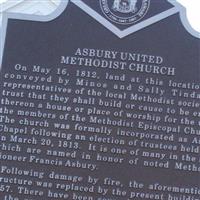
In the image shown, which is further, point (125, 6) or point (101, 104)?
point (125, 6)

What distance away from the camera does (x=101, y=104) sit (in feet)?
18.8

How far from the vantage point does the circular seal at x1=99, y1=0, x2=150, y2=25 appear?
594cm

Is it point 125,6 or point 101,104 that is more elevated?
point 125,6

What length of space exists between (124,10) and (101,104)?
1.04 meters

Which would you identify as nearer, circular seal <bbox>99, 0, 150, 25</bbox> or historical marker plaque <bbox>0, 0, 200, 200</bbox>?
historical marker plaque <bbox>0, 0, 200, 200</bbox>

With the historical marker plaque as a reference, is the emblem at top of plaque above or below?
above

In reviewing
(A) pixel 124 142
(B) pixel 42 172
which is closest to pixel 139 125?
(A) pixel 124 142

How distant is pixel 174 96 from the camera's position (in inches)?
227

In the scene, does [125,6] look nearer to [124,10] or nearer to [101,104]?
[124,10]

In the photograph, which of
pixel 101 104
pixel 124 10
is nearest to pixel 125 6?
pixel 124 10

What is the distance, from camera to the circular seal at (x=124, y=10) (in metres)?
5.94

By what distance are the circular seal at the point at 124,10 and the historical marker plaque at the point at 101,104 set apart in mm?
10

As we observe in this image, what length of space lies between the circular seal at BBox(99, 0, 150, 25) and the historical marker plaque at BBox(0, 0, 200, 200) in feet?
0.03

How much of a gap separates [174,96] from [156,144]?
0.53m
